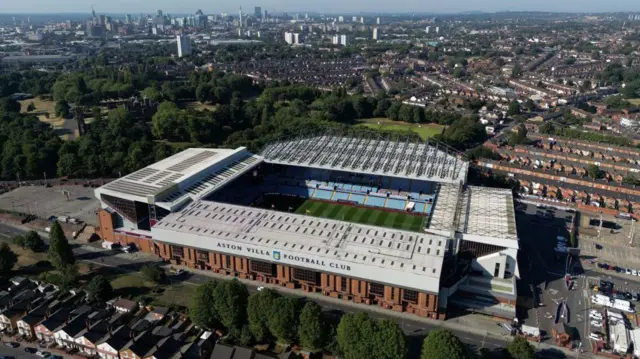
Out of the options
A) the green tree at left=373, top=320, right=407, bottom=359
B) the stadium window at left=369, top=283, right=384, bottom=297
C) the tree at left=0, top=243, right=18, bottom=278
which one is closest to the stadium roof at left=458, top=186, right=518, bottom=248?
the stadium window at left=369, top=283, right=384, bottom=297

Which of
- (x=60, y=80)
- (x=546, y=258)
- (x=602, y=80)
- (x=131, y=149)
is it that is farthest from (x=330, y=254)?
(x=602, y=80)

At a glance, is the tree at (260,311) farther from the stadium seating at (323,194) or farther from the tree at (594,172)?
the tree at (594,172)

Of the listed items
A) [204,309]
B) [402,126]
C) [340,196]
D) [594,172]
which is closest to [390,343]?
[204,309]

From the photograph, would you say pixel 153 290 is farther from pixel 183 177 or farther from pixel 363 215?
pixel 363 215

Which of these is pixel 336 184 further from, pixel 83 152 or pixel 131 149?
pixel 83 152

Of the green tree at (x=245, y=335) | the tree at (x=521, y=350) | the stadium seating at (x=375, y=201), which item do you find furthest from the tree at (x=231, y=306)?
the stadium seating at (x=375, y=201)

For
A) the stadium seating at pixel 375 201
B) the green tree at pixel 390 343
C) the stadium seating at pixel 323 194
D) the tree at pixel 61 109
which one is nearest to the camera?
the green tree at pixel 390 343
